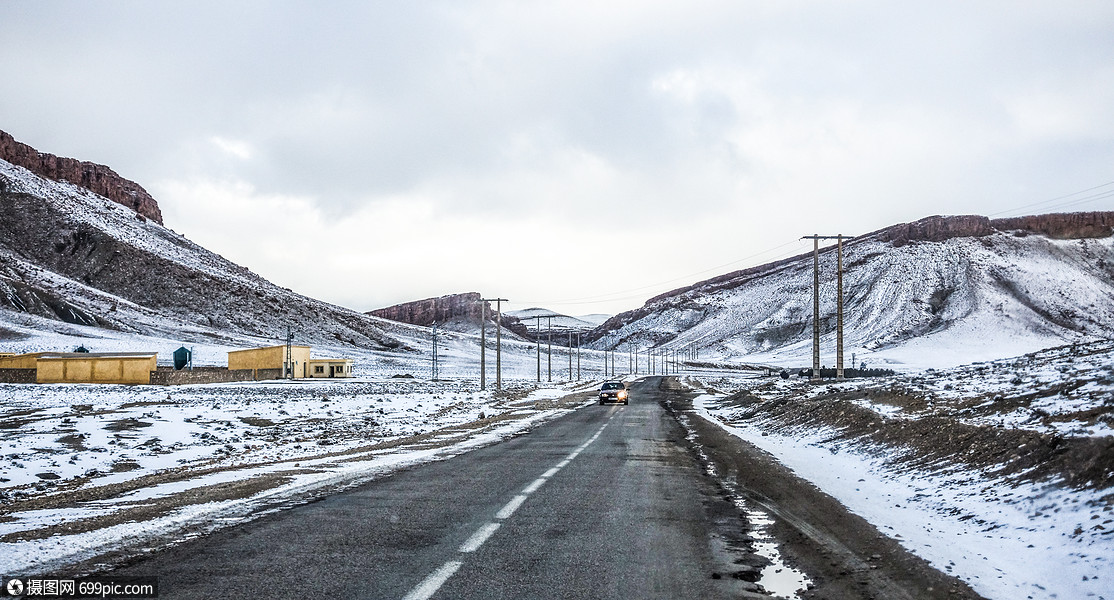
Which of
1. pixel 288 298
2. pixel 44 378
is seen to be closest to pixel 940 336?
pixel 288 298

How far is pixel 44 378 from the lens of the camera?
213ft

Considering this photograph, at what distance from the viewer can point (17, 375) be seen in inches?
2633

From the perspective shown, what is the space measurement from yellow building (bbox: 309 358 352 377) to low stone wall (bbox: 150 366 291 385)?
1492 centimetres

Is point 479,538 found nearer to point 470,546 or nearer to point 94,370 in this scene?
point 470,546

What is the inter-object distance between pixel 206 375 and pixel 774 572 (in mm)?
70692

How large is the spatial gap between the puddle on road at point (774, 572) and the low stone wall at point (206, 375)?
64948 mm

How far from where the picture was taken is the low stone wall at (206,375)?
209 ft

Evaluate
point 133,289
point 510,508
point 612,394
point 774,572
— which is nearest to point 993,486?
point 774,572

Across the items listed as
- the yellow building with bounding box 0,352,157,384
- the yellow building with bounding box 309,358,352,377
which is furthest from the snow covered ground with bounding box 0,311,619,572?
the yellow building with bounding box 309,358,352,377

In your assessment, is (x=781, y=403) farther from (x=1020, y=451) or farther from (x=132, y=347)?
(x=132, y=347)

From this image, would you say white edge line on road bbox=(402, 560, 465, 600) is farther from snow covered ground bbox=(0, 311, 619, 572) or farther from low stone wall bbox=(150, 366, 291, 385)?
low stone wall bbox=(150, 366, 291, 385)

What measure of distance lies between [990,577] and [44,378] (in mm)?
75325

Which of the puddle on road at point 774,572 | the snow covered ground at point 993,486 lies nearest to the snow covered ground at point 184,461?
the puddle on road at point 774,572

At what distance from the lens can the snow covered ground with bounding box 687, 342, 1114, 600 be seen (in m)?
6.66
